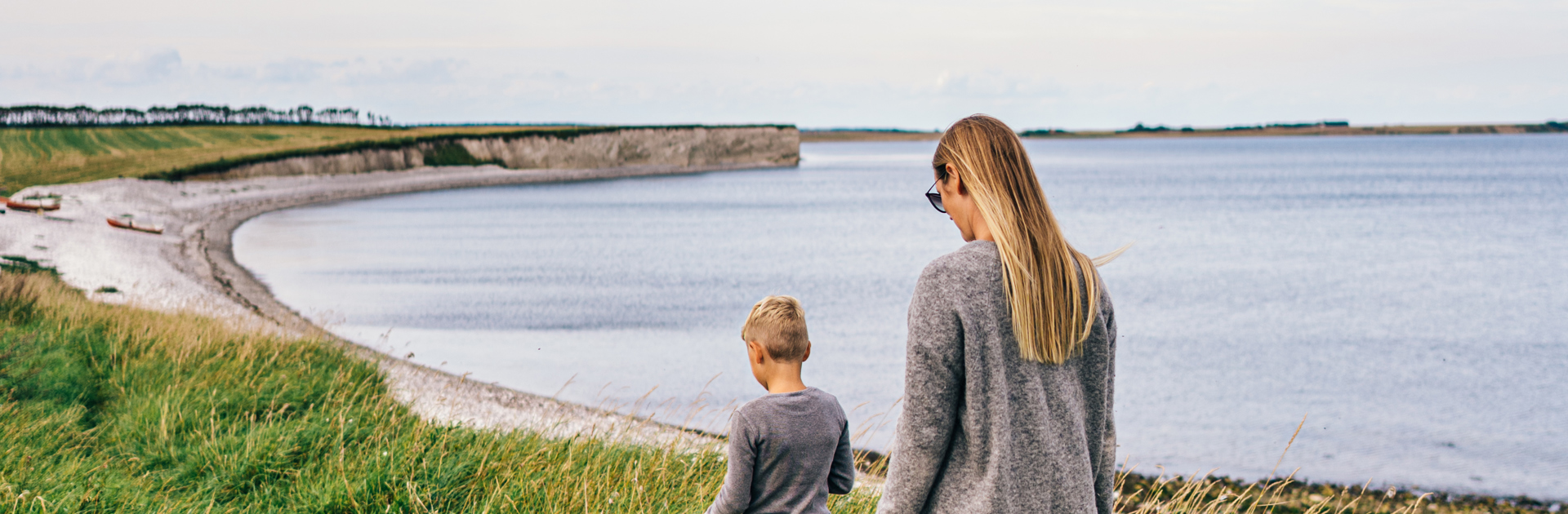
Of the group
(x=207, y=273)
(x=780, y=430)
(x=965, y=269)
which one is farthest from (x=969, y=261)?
Answer: (x=207, y=273)

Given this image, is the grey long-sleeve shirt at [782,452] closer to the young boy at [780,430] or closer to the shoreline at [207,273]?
the young boy at [780,430]

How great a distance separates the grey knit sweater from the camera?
2.01 m

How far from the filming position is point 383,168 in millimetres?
74312

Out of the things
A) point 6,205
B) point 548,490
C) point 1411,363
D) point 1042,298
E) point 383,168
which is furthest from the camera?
point 383,168

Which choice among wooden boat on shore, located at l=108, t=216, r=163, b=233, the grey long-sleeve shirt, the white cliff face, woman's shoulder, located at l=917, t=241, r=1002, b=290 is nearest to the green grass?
the grey long-sleeve shirt

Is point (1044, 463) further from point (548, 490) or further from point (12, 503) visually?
point (12, 503)

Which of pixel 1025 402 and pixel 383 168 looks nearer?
pixel 1025 402

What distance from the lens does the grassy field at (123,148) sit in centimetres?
4097

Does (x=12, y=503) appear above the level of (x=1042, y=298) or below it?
below

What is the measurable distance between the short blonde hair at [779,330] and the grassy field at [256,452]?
1.69 meters

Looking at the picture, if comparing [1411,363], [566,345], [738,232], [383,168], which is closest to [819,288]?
[566,345]

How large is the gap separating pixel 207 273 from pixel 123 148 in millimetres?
45600

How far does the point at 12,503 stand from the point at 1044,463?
166 inches

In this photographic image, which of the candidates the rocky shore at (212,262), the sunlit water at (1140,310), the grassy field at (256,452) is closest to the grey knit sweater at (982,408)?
the grassy field at (256,452)
